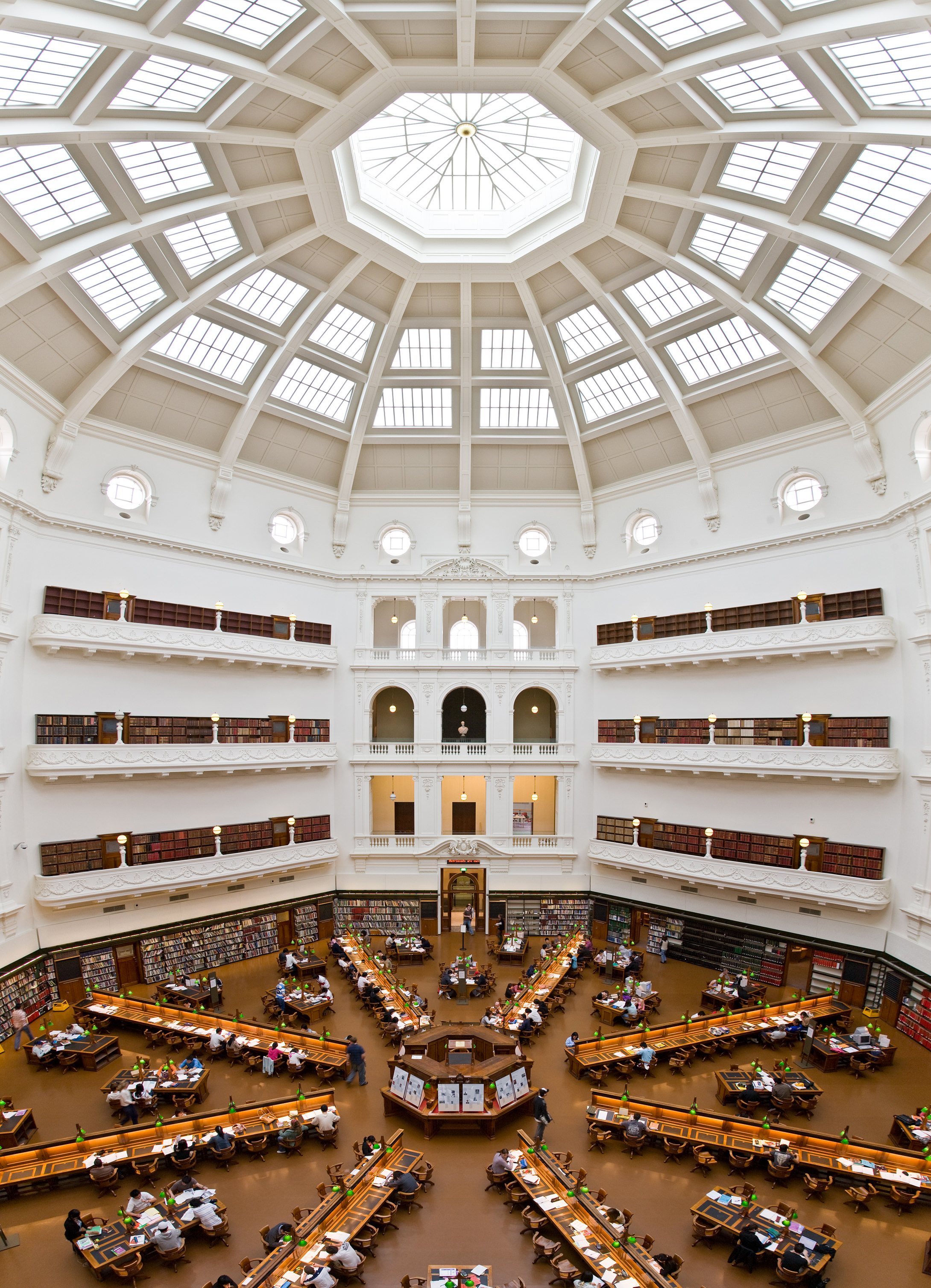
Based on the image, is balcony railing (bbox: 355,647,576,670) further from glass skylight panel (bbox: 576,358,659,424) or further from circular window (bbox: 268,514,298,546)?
glass skylight panel (bbox: 576,358,659,424)

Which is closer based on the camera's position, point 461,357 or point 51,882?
point 51,882

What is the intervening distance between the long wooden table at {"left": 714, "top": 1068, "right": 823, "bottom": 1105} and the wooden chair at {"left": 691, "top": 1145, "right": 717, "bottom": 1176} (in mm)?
1762

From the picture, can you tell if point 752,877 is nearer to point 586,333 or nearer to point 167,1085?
point 167,1085

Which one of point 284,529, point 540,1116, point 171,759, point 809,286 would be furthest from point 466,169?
point 540,1116

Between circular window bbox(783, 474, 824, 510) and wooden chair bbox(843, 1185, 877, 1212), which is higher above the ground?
circular window bbox(783, 474, 824, 510)

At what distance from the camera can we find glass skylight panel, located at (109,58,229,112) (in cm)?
1448

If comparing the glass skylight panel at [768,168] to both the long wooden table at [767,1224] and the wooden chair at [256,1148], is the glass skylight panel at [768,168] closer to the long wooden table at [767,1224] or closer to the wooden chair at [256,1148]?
the long wooden table at [767,1224]

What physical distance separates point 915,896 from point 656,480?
1520 centimetres

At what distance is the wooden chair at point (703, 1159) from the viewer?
12.6m

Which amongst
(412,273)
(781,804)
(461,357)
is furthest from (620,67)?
(781,804)

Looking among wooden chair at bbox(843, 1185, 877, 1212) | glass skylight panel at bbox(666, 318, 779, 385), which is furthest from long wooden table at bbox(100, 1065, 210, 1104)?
glass skylight panel at bbox(666, 318, 779, 385)

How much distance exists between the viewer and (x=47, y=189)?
1588 centimetres

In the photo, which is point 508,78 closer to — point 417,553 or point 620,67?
point 620,67

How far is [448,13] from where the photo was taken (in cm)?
1390
